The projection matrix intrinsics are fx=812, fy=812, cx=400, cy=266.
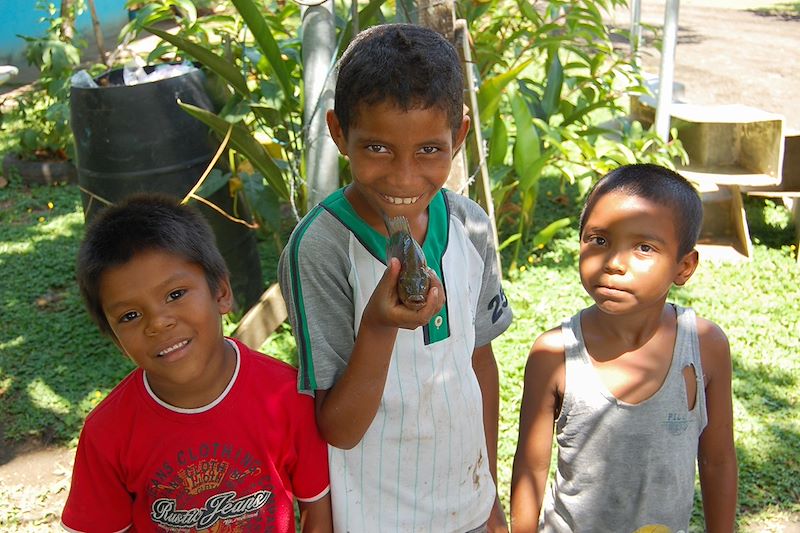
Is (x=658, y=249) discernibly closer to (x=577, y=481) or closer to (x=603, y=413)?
(x=603, y=413)

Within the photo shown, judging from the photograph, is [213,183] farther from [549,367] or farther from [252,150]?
[549,367]

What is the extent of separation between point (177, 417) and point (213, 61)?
2177 mm

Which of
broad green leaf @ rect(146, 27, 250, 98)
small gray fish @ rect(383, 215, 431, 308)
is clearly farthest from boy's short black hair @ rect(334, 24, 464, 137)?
broad green leaf @ rect(146, 27, 250, 98)

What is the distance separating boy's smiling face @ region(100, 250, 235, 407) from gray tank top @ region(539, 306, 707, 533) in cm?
72

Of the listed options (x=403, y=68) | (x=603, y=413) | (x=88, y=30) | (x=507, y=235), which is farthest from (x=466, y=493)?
(x=88, y=30)

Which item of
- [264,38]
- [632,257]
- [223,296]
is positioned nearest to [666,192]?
[632,257]

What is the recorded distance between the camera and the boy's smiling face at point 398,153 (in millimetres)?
1310

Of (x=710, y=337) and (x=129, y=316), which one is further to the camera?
(x=710, y=337)

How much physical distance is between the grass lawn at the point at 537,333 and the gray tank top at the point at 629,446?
0.99 metres

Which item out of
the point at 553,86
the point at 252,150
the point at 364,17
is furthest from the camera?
the point at 553,86

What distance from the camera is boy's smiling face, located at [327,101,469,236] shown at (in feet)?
4.30

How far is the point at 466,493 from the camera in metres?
1.51

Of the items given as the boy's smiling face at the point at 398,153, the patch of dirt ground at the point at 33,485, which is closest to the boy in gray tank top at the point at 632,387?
the boy's smiling face at the point at 398,153

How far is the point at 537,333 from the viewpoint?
11.6ft
